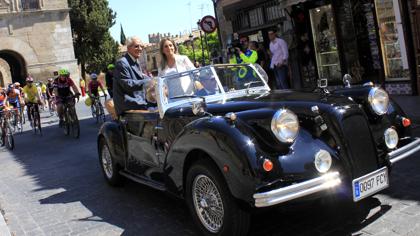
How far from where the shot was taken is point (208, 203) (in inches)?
168

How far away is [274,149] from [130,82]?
9.44ft

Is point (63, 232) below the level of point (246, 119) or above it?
below

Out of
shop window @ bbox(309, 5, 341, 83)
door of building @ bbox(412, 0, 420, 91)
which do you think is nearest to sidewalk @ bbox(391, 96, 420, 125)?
door of building @ bbox(412, 0, 420, 91)

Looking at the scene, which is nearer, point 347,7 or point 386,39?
point 386,39

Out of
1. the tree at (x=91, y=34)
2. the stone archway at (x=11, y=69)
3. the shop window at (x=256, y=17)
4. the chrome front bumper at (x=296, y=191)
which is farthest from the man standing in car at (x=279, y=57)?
the tree at (x=91, y=34)

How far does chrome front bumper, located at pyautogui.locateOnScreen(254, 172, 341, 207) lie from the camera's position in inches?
143

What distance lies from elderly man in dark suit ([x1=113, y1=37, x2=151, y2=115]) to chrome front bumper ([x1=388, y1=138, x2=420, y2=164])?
3.03 m

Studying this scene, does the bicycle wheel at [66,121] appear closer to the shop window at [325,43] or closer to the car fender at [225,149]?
the shop window at [325,43]

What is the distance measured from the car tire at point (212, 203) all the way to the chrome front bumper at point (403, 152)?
53.8 inches

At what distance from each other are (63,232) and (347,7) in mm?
9691

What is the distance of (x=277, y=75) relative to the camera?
13.4 m

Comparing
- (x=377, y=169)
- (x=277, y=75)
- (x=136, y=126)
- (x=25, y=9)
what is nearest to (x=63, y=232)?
(x=136, y=126)

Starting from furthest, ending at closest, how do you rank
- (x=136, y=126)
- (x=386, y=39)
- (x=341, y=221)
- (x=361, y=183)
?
1. (x=386, y=39)
2. (x=136, y=126)
3. (x=341, y=221)
4. (x=361, y=183)

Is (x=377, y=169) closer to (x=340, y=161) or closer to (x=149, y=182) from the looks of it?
(x=340, y=161)
